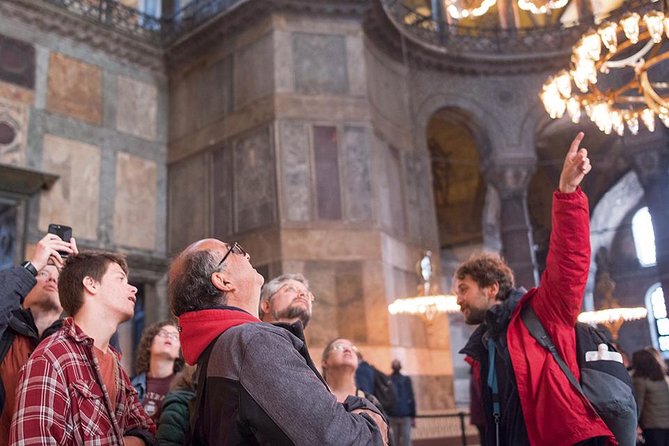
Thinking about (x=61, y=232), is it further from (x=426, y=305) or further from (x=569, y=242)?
(x=426, y=305)

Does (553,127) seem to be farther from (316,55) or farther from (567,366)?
(567,366)

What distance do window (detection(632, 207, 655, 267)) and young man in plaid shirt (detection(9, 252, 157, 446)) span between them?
23.5 meters

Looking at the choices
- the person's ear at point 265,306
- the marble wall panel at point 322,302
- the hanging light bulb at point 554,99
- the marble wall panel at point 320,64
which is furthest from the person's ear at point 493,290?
the marble wall panel at point 320,64

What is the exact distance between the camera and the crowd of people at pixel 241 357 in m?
1.60

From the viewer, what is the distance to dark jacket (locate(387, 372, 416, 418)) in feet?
28.3

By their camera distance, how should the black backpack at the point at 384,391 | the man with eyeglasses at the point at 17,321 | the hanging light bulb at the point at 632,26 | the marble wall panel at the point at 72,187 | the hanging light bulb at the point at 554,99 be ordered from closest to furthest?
the man with eyeglasses at the point at 17,321 < the hanging light bulb at the point at 632,26 < the hanging light bulb at the point at 554,99 < the black backpack at the point at 384,391 < the marble wall panel at the point at 72,187

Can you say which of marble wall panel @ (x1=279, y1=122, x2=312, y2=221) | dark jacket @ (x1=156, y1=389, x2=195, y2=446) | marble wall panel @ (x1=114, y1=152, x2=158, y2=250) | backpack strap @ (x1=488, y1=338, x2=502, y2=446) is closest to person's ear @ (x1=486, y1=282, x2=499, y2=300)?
backpack strap @ (x1=488, y1=338, x2=502, y2=446)

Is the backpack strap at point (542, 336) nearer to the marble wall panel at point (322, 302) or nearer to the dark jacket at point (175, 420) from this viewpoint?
the dark jacket at point (175, 420)

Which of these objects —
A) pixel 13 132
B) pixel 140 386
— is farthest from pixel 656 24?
pixel 13 132

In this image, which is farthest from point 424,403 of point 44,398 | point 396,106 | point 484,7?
point 44,398

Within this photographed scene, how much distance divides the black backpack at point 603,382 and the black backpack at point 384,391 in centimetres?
601

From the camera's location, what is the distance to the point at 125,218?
1279cm

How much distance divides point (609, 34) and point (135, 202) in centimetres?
942

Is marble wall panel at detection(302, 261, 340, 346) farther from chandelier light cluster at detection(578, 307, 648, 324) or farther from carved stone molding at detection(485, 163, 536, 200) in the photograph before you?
carved stone molding at detection(485, 163, 536, 200)
